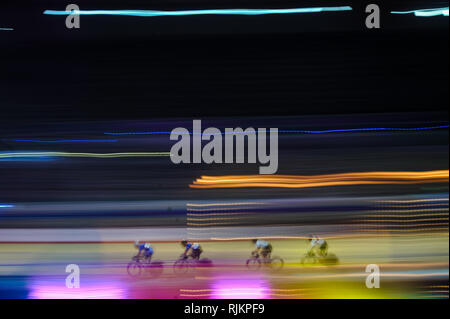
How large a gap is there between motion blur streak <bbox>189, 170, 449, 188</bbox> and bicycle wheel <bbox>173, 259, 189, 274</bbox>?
54cm

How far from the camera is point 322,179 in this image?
2729mm

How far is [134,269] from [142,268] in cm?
6

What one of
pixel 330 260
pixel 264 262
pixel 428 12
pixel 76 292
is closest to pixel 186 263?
pixel 264 262

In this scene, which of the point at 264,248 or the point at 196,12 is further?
the point at 196,12

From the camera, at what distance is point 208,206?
2.71 meters

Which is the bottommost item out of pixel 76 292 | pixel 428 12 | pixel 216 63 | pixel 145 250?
pixel 76 292

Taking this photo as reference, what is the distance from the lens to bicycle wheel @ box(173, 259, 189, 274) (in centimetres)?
269

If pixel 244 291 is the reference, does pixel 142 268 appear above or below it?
above

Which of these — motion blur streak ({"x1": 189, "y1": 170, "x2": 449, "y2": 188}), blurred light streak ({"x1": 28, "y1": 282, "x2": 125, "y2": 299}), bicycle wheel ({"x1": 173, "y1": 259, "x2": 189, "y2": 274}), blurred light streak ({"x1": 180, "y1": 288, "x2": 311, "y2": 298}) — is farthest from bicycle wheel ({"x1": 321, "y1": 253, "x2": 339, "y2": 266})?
blurred light streak ({"x1": 28, "y1": 282, "x2": 125, "y2": 299})

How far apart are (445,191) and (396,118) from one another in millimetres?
616

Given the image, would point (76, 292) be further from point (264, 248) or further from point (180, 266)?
point (264, 248)

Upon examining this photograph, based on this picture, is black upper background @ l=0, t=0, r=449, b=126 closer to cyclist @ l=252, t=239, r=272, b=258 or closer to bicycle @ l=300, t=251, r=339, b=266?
cyclist @ l=252, t=239, r=272, b=258

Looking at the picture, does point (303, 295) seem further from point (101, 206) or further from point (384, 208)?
point (101, 206)

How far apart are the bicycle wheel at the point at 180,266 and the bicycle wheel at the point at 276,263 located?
60cm
